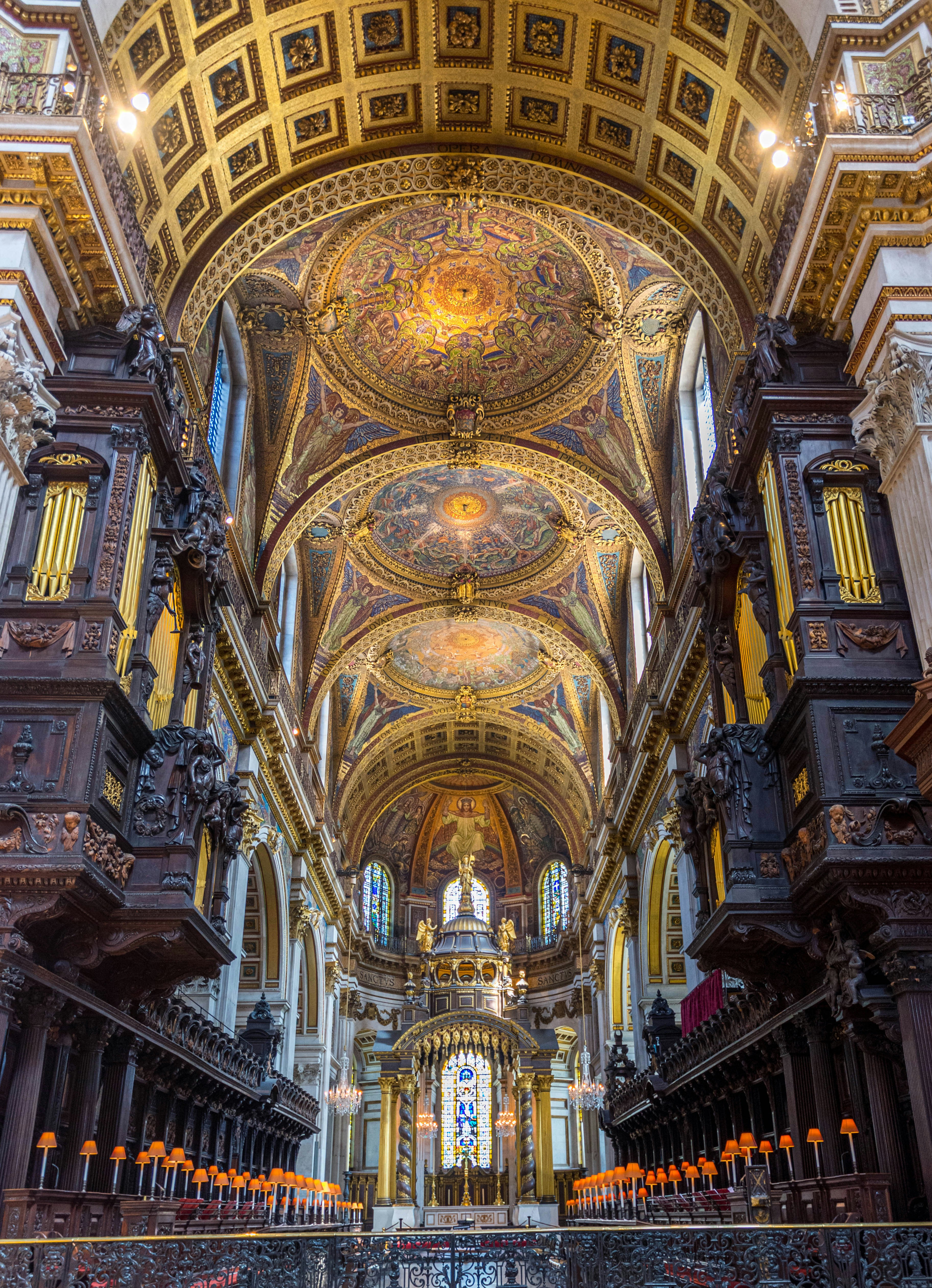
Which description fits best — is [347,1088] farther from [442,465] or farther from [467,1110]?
[442,465]

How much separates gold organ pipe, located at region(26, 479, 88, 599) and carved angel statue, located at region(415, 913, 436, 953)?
116 ft

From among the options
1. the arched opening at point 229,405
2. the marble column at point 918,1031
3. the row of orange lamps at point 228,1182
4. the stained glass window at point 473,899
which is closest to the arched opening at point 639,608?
the arched opening at point 229,405

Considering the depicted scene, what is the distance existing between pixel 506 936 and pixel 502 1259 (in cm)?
3505

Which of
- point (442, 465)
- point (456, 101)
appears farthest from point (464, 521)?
point (456, 101)

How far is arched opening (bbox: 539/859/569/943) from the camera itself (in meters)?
45.7

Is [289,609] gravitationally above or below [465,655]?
below

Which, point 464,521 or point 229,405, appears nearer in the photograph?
point 229,405

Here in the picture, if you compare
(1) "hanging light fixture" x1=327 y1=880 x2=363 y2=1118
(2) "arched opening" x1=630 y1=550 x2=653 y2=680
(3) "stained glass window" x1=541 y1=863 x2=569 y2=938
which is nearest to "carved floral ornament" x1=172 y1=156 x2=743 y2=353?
(2) "arched opening" x1=630 y1=550 x2=653 y2=680

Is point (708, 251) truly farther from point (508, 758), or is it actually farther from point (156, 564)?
point (508, 758)

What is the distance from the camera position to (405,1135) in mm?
39969

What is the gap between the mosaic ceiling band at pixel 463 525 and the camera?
1165 cm

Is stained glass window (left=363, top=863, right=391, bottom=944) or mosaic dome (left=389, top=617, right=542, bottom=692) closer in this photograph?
mosaic dome (left=389, top=617, right=542, bottom=692)

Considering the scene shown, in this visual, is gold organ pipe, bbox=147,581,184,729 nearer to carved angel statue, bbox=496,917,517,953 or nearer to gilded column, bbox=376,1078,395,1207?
gilded column, bbox=376,1078,395,1207

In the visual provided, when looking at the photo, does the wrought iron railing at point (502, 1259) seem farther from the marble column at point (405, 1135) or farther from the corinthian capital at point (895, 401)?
the marble column at point (405, 1135)
